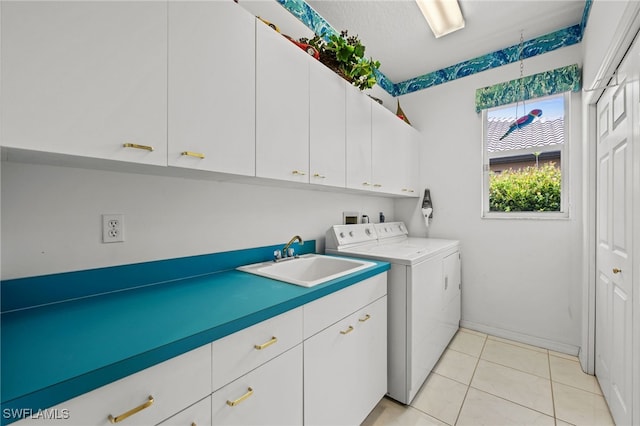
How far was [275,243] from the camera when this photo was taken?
6.17ft

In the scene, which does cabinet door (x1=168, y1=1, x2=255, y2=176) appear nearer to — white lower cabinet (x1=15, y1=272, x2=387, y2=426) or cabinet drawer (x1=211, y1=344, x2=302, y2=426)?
white lower cabinet (x1=15, y1=272, x2=387, y2=426)

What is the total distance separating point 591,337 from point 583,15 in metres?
2.49

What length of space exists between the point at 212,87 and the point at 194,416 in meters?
1.18

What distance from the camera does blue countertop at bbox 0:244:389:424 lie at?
59 centimetres

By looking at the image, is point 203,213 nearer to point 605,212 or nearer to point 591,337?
point 605,212

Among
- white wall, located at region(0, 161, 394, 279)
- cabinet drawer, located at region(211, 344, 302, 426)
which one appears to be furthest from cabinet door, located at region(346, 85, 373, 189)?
cabinet drawer, located at region(211, 344, 302, 426)

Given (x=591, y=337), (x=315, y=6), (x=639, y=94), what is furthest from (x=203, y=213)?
(x=591, y=337)

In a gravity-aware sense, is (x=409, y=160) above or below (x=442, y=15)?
below

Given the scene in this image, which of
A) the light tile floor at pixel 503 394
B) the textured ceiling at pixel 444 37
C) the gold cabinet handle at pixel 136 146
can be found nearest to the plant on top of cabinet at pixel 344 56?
the textured ceiling at pixel 444 37

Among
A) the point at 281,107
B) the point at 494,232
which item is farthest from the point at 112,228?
the point at 494,232

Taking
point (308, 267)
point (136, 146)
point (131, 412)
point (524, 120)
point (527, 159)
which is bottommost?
point (131, 412)

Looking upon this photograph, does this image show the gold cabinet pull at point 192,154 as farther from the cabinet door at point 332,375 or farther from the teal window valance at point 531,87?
the teal window valance at point 531,87

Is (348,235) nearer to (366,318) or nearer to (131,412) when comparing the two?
(366,318)

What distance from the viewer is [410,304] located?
172 centimetres
